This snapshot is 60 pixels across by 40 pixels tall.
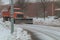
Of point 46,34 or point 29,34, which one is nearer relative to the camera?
point 29,34

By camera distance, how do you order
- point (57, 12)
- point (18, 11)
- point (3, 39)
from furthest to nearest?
point (57, 12)
point (18, 11)
point (3, 39)

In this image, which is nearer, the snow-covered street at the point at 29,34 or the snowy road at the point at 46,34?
the snow-covered street at the point at 29,34

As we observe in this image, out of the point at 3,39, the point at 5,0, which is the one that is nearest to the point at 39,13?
the point at 5,0

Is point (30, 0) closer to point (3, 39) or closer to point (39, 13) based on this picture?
point (39, 13)

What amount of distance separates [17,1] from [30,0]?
1206cm

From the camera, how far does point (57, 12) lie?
198 ft

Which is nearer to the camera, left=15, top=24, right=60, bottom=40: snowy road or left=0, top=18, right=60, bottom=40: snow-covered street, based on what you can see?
left=0, top=18, right=60, bottom=40: snow-covered street

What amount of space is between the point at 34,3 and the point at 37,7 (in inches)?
149

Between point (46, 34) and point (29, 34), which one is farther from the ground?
point (29, 34)

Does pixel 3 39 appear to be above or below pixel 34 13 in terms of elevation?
above

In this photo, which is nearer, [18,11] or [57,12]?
[18,11]

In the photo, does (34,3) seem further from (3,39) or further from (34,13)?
(3,39)

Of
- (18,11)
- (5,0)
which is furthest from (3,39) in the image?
(5,0)

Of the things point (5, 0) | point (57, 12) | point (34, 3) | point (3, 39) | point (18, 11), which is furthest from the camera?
point (5, 0)
